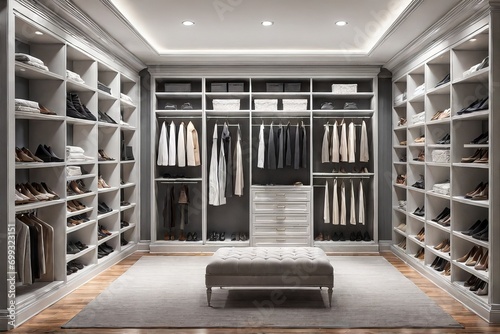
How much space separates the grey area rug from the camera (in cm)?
403

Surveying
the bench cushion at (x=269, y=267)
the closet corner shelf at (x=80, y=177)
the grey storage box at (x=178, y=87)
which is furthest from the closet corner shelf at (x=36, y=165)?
the grey storage box at (x=178, y=87)

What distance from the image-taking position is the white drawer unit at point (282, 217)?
23.6 feet

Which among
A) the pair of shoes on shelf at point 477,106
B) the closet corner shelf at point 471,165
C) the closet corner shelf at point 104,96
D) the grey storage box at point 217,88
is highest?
the grey storage box at point 217,88

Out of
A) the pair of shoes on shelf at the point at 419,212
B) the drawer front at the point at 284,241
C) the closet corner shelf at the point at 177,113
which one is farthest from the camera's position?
the closet corner shelf at the point at 177,113

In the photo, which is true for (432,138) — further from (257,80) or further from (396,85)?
(257,80)

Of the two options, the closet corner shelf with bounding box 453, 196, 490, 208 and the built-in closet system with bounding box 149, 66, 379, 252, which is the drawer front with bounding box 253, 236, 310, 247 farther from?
the closet corner shelf with bounding box 453, 196, 490, 208

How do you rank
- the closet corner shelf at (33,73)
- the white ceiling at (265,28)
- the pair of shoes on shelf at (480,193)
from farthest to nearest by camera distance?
the white ceiling at (265,28) < the pair of shoes on shelf at (480,193) < the closet corner shelf at (33,73)

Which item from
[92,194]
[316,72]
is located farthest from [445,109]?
[92,194]

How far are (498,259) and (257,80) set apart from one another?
4.47m

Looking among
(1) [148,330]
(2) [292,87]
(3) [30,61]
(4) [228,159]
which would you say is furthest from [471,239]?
(3) [30,61]

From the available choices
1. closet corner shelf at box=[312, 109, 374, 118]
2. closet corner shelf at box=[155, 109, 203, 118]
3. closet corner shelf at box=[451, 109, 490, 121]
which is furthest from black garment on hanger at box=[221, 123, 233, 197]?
closet corner shelf at box=[451, 109, 490, 121]

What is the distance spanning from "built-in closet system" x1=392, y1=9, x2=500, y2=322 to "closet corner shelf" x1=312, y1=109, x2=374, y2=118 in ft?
1.70

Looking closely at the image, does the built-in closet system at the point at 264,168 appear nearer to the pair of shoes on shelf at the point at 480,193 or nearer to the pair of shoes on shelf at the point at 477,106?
the pair of shoes on shelf at the point at 477,106

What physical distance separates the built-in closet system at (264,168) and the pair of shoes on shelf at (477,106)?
8.30 feet
